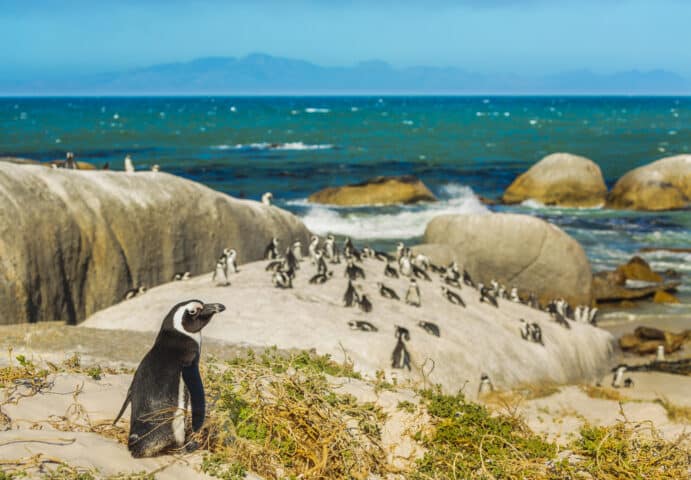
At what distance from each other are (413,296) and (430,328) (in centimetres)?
154

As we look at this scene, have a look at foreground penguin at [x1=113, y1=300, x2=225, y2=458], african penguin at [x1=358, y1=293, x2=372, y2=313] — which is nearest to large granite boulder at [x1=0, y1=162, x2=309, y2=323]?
african penguin at [x1=358, y1=293, x2=372, y2=313]

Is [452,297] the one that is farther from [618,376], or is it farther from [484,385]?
[618,376]

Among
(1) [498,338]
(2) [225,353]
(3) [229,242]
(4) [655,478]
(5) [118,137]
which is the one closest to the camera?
(4) [655,478]

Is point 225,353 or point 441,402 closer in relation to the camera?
point 441,402

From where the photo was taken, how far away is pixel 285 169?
192 ft

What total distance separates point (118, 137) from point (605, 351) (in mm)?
82568

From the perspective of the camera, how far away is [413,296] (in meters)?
14.1

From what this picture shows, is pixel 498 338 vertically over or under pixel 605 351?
over

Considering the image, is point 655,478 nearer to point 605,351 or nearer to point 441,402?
point 441,402

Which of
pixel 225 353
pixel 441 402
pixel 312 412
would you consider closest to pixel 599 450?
pixel 441 402

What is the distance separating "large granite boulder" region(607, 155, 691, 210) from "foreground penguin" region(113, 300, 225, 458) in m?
38.2

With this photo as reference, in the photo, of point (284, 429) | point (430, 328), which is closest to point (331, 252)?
point (430, 328)

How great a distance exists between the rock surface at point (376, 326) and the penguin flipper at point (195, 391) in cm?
481

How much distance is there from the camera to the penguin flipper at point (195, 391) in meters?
5.42
